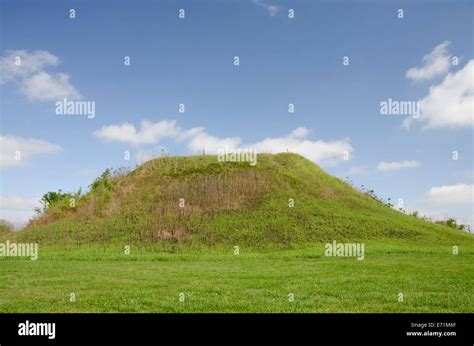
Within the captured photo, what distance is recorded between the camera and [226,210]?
3566cm

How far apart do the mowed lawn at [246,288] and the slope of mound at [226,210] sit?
1166 centimetres

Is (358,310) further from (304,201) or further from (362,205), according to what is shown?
(362,205)

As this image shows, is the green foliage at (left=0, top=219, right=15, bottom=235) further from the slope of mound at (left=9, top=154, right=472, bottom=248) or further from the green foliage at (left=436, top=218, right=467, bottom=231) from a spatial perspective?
the green foliage at (left=436, top=218, right=467, bottom=231)

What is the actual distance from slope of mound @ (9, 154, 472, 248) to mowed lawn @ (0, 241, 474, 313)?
1166 cm

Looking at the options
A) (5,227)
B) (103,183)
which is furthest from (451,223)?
(5,227)

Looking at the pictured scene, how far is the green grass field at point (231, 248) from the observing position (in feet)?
36.8

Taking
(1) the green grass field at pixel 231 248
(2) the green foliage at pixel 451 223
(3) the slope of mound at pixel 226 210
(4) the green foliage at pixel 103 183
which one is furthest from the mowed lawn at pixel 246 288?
(2) the green foliage at pixel 451 223

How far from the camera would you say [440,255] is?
24141 millimetres

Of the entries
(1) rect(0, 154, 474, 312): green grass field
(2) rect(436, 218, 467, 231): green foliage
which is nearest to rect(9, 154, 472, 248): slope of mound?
(1) rect(0, 154, 474, 312): green grass field

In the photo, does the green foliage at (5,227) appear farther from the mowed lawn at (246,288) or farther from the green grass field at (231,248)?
the mowed lawn at (246,288)

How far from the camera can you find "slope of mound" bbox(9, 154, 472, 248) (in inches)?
1229
